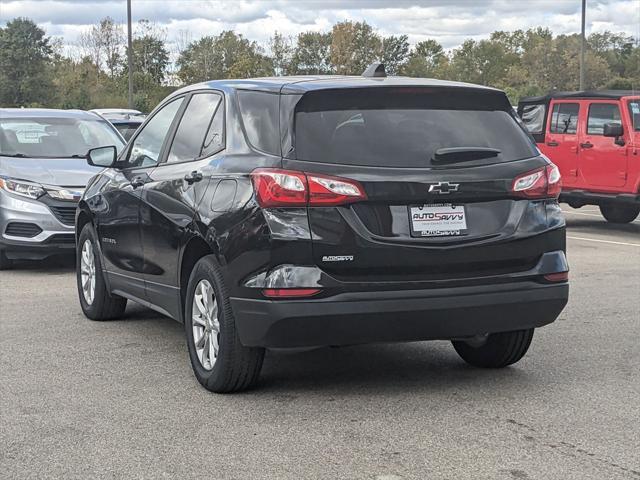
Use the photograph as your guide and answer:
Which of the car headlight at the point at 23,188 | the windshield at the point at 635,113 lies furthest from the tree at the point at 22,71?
the car headlight at the point at 23,188

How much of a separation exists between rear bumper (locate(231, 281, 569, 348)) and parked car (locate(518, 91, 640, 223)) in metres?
10.1

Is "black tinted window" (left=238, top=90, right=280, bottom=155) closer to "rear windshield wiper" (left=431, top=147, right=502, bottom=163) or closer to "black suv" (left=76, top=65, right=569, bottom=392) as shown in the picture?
"black suv" (left=76, top=65, right=569, bottom=392)

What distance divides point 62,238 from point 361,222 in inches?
242

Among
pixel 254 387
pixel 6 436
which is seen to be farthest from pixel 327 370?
pixel 6 436

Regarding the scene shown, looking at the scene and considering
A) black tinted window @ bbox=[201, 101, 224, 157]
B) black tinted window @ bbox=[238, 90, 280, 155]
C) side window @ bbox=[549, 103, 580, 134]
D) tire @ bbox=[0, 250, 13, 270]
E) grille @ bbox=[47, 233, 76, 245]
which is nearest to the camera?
black tinted window @ bbox=[238, 90, 280, 155]

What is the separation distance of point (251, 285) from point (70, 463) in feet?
4.22

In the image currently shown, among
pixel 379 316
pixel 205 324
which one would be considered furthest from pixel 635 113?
pixel 379 316

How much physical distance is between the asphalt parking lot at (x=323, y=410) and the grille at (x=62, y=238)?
2822mm

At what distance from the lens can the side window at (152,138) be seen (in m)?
6.93

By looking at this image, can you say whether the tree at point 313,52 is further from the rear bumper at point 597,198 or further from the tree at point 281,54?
the rear bumper at point 597,198

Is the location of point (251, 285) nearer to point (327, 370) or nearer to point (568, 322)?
point (327, 370)

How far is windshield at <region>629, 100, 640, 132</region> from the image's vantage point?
49.5ft

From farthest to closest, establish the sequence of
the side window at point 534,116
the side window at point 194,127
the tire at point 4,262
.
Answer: the side window at point 534,116 < the tire at point 4,262 < the side window at point 194,127

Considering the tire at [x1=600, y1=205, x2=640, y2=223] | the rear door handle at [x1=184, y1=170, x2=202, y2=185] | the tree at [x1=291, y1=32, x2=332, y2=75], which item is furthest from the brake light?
the tree at [x1=291, y1=32, x2=332, y2=75]
